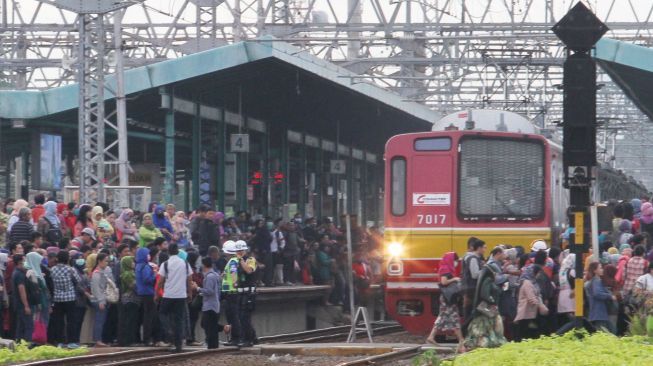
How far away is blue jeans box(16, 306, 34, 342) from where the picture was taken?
20547 mm

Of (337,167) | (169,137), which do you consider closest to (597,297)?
(169,137)

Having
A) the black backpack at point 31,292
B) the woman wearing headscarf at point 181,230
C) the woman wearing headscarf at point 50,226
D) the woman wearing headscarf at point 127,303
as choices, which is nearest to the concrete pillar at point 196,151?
the woman wearing headscarf at point 181,230

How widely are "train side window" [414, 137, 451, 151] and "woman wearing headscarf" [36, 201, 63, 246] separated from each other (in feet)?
17.7

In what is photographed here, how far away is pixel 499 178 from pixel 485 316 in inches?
194

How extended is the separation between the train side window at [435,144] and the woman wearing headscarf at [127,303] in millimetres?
4418

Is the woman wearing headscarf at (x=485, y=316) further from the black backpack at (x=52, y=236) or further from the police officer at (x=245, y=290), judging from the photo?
the black backpack at (x=52, y=236)

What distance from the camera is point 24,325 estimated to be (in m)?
20.6

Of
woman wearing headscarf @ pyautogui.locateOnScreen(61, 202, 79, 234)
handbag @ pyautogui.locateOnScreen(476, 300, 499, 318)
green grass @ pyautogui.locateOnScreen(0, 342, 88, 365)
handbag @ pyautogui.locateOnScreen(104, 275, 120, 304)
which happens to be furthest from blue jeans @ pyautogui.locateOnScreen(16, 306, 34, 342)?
handbag @ pyautogui.locateOnScreen(476, 300, 499, 318)

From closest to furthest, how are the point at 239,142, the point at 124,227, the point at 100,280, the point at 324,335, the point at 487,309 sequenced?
the point at 487,309 < the point at 100,280 < the point at 124,227 < the point at 324,335 < the point at 239,142

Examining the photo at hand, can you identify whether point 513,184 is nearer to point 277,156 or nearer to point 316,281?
point 316,281

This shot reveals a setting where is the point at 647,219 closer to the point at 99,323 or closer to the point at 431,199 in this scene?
the point at 431,199

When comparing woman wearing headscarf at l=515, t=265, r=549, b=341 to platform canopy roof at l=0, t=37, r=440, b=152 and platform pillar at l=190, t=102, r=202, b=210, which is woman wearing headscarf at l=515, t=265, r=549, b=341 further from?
platform pillar at l=190, t=102, r=202, b=210

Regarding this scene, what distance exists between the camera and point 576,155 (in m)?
15.9

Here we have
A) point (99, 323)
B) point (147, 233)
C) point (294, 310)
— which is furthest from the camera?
point (294, 310)
